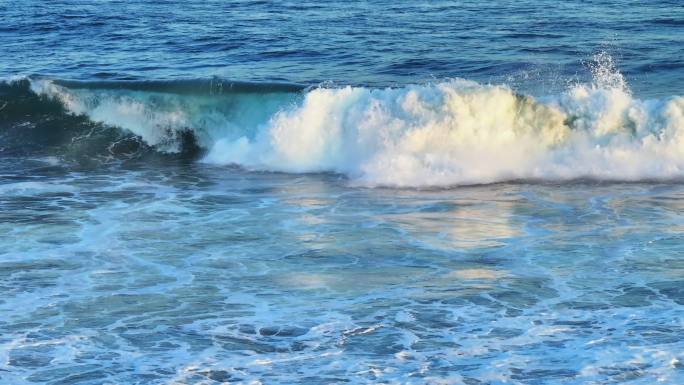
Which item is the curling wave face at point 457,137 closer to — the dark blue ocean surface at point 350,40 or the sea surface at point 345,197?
the sea surface at point 345,197

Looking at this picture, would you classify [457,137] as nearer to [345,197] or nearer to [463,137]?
[463,137]

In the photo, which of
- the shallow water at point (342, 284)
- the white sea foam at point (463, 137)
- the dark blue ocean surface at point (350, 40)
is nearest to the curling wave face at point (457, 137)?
the white sea foam at point (463, 137)

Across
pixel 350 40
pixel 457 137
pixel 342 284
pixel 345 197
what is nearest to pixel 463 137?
pixel 457 137

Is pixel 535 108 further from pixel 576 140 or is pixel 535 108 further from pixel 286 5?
pixel 286 5

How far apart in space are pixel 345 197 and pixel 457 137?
2.92 meters

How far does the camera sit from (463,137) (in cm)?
1605

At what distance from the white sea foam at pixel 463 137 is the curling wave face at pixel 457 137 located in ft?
0.05

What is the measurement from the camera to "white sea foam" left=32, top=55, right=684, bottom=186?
1506cm

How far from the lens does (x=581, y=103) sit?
646 inches

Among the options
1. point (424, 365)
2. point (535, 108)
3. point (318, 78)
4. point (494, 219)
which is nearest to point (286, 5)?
point (318, 78)

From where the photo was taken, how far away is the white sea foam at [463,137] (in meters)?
15.1

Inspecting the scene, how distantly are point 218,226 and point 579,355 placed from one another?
525 cm

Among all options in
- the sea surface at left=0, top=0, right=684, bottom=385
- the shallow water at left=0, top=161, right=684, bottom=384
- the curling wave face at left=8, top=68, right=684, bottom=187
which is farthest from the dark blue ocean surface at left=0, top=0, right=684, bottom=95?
the shallow water at left=0, top=161, right=684, bottom=384

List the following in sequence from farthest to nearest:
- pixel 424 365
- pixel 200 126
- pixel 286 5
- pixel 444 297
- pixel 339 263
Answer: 1. pixel 286 5
2. pixel 200 126
3. pixel 339 263
4. pixel 444 297
5. pixel 424 365
